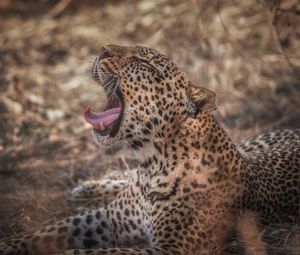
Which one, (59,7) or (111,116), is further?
(59,7)

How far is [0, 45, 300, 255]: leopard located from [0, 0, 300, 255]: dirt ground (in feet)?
3.13

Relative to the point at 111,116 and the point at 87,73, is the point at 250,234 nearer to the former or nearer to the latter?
the point at 111,116

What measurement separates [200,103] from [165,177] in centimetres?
68

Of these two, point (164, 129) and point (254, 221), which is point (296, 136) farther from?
point (164, 129)

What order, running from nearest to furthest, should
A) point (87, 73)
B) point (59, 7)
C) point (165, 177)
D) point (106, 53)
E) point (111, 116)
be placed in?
1. point (165, 177)
2. point (111, 116)
3. point (106, 53)
4. point (87, 73)
5. point (59, 7)

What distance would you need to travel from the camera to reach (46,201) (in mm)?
7770

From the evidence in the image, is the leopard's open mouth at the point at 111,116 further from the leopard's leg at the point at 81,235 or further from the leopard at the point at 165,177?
the leopard's leg at the point at 81,235

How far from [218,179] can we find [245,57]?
20.7 ft

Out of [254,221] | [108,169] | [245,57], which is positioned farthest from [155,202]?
[245,57]

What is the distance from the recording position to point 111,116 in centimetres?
629

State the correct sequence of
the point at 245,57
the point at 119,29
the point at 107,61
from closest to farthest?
the point at 107,61
the point at 245,57
the point at 119,29

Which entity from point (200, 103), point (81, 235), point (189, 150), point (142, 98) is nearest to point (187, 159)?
point (189, 150)

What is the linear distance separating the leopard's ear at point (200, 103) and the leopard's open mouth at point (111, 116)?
0.60 meters

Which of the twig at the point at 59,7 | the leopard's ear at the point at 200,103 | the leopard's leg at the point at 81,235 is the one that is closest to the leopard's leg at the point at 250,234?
the leopard's leg at the point at 81,235
